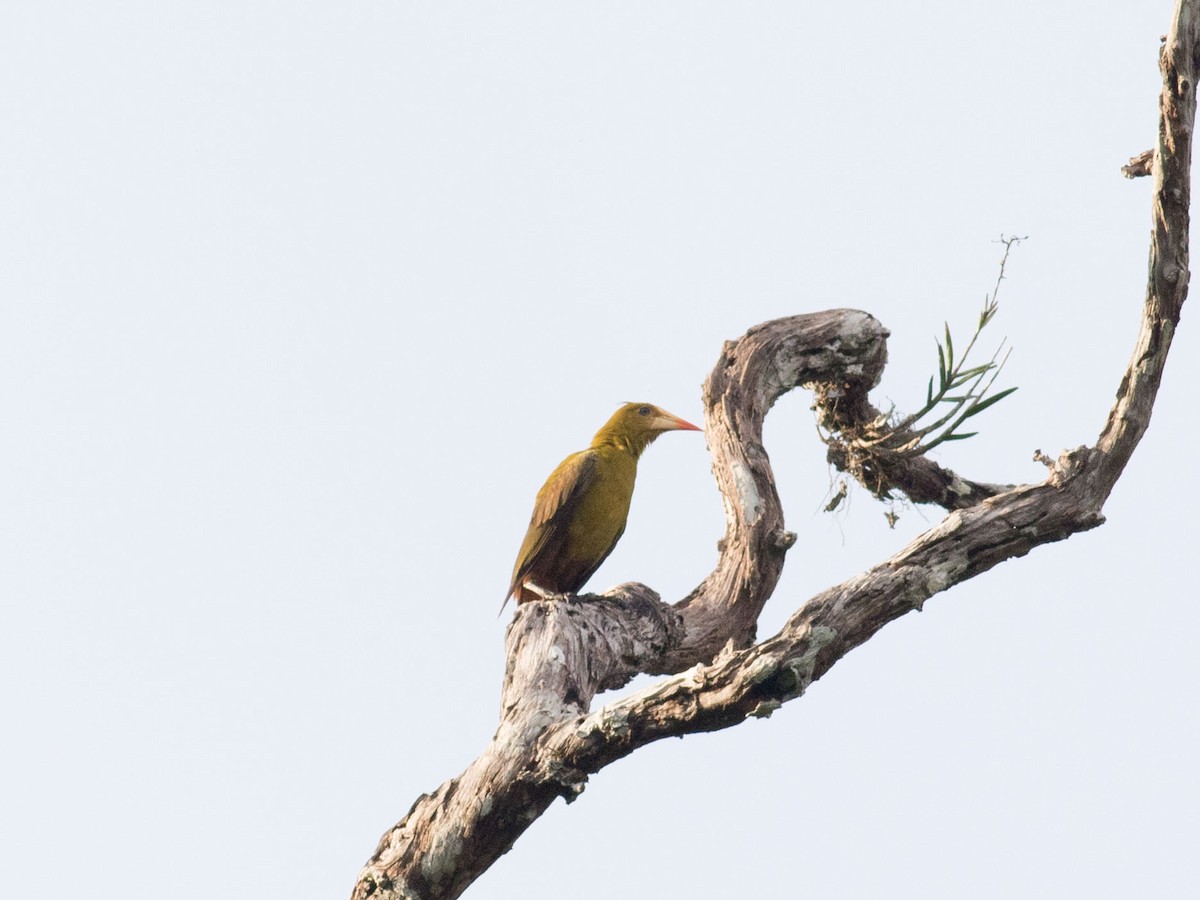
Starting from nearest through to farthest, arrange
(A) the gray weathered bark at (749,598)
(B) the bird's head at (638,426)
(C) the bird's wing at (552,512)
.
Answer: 1. (A) the gray weathered bark at (749,598)
2. (C) the bird's wing at (552,512)
3. (B) the bird's head at (638,426)

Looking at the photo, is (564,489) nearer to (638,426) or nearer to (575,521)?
(575,521)

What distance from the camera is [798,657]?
11.4ft

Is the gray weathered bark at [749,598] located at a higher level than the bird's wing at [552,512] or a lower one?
lower

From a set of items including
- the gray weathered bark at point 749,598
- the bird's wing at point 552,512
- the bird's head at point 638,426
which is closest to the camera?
the gray weathered bark at point 749,598

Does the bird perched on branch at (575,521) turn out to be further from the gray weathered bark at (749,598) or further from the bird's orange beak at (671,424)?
the gray weathered bark at (749,598)

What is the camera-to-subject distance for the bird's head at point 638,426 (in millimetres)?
6457

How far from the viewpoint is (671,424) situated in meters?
6.49

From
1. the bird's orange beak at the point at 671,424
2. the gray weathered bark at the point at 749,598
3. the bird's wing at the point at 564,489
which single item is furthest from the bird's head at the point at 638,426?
the gray weathered bark at the point at 749,598

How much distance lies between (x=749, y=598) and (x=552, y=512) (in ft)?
4.18

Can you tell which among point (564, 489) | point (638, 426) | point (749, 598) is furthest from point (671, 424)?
point (749, 598)

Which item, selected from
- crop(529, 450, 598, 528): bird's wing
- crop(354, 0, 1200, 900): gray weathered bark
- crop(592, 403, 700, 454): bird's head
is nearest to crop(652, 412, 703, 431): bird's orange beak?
crop(592, 403, 700, 454): bird's head

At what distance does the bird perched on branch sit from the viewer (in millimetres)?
6008

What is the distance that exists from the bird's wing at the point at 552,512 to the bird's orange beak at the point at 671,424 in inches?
19.0

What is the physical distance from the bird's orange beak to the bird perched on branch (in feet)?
0.61
